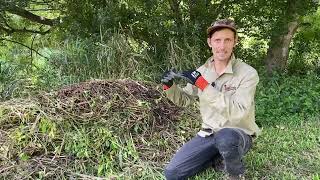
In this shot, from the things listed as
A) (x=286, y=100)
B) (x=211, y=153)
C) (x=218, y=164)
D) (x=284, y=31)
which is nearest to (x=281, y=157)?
(x=218, y=164)

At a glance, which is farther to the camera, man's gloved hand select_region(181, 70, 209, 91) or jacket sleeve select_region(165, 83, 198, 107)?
jacket sleeve select_region(165, 83, 198, 107)

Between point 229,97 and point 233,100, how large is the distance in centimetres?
4

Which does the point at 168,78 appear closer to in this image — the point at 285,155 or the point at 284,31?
the point at 285,155

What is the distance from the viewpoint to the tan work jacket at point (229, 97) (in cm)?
343

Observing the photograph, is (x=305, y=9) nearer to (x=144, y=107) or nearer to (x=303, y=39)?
(x=303, y=39)

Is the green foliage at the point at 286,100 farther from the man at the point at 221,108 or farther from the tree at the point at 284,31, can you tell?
the man at the point at 221,108

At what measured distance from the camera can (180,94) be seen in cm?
390

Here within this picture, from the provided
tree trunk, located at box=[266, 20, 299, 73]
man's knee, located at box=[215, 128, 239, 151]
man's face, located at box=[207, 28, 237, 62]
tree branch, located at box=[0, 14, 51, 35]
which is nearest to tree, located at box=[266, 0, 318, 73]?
tree trunk, located at box=[266, 20, 299, 73]

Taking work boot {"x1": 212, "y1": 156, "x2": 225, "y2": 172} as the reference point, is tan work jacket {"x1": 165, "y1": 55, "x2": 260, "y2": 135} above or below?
above

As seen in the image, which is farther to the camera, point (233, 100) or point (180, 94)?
point (180, 94)

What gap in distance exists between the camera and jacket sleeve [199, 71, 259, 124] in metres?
3.40

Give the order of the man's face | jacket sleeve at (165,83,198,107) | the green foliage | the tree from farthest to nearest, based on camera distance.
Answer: the tree < the green foliage < jacket sleeve at (165,83,198,107) < the man's face

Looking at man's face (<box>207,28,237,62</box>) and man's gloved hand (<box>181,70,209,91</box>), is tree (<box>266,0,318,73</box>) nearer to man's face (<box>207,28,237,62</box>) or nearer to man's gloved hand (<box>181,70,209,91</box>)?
man's face (<box>207,28,237,62</box>)

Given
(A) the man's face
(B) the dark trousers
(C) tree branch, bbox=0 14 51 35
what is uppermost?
(A) the man's face
